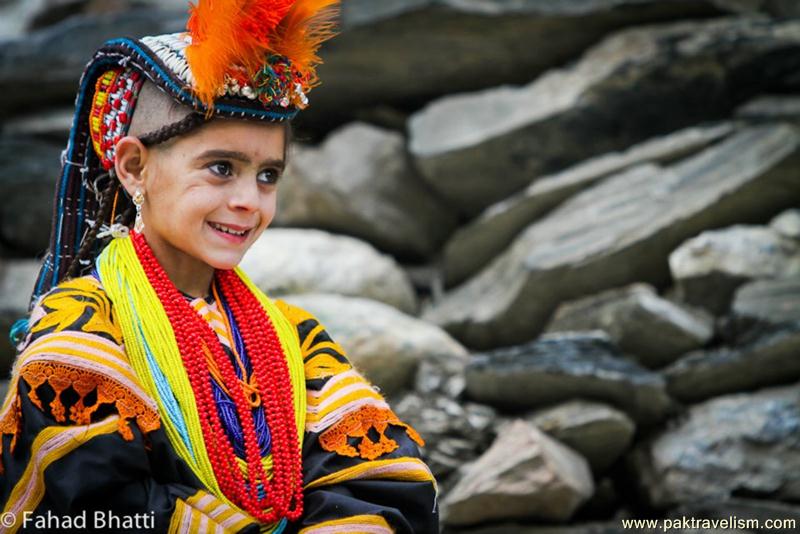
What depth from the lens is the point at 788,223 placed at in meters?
4.57

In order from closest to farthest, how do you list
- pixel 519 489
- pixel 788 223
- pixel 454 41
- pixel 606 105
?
1. pixel 519 489
2. pixel 788 223
3. pixel 606 105
4. pixel 454 41

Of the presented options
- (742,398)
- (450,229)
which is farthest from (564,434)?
(450,229)

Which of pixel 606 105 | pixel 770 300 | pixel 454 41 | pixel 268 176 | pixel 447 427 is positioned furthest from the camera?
pixel 454 41

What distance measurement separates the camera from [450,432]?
13.2ft

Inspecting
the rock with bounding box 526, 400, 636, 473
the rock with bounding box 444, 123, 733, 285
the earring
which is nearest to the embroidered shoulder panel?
the earring

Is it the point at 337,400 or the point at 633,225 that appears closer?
the point at 337,400

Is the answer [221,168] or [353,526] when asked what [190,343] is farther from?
[353,526]

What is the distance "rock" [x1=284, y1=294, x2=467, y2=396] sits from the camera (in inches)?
171

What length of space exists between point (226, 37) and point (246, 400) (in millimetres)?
775

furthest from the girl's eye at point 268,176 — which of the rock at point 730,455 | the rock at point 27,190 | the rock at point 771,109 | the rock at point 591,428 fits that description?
the rock at point 27,190

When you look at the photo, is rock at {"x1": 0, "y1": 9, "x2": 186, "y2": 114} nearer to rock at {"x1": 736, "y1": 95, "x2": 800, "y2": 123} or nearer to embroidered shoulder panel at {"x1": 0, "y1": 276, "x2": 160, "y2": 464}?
rock at {"x1": 736, "y1": 95, "x2": 800, "y2": 123}

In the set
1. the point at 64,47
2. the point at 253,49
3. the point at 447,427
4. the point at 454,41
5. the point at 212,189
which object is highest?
the point at 64,47

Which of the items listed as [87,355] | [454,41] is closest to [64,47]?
[454,41]

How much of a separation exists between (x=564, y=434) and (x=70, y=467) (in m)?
2.54
